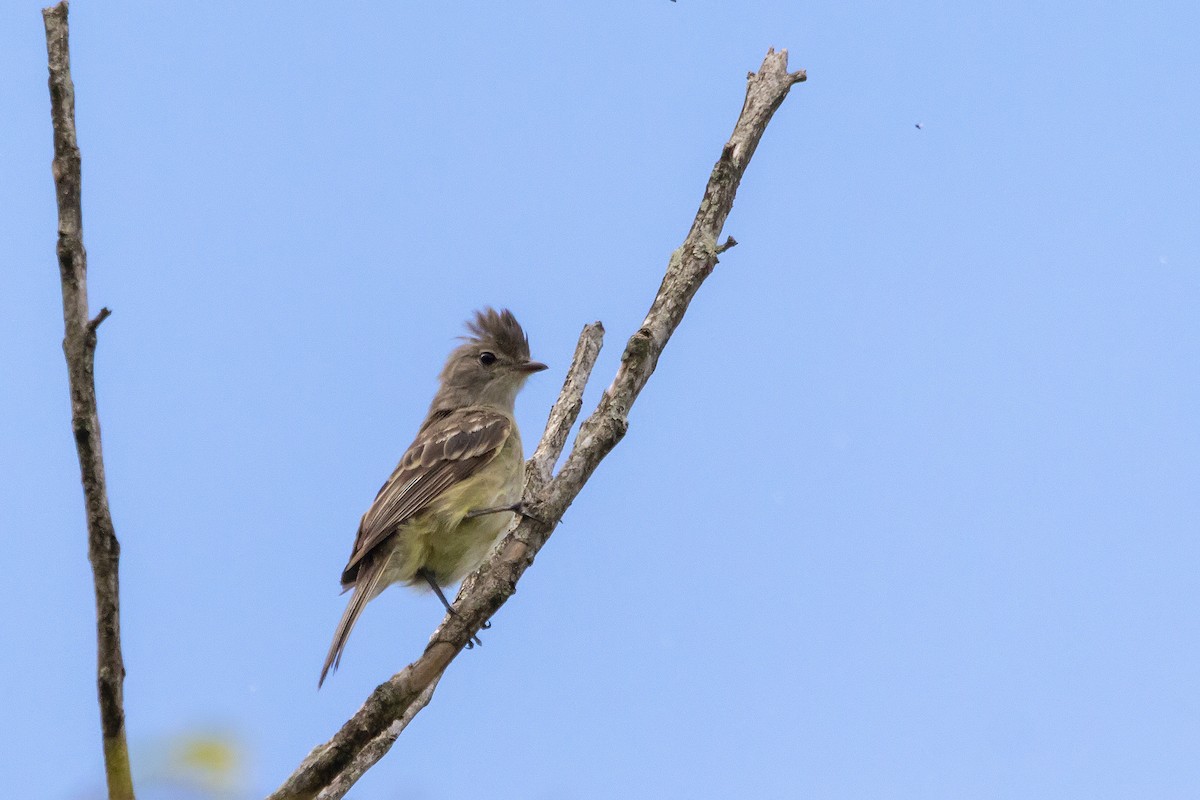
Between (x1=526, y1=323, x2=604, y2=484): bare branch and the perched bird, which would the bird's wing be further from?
(x1=526, y1=323, x2=604, y2=484): bare branch

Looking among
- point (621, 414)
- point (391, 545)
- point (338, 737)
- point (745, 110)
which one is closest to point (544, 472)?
point (391, 545)

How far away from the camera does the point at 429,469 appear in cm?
778

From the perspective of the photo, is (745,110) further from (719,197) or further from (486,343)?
(486,343)

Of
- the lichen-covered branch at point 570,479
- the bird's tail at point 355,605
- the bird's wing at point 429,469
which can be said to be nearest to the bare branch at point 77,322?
the lichen-covered branch at point 570,479

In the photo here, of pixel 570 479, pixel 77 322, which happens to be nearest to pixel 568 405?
pixel 570 479

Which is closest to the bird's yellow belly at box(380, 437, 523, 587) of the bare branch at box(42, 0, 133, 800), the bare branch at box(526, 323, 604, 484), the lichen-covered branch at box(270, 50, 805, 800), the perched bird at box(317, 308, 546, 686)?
the perched bird at box(317, 308, 546, 686)

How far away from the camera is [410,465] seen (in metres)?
8.04

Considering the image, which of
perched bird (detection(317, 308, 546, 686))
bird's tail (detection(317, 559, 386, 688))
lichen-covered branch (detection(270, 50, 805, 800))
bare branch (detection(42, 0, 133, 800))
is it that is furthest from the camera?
perched bird (detection(317, 308, 546, 686))

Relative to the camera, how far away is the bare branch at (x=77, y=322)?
2.78 metres

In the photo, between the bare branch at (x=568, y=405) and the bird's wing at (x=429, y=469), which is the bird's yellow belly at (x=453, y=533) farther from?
the bare branch at (x=568, y=405)

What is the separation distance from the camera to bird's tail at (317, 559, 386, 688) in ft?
20.1

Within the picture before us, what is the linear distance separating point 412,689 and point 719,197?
2.57 meters

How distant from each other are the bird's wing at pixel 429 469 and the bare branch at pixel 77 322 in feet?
14.4

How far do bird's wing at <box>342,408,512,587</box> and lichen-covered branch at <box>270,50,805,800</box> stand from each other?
2.28 metres
